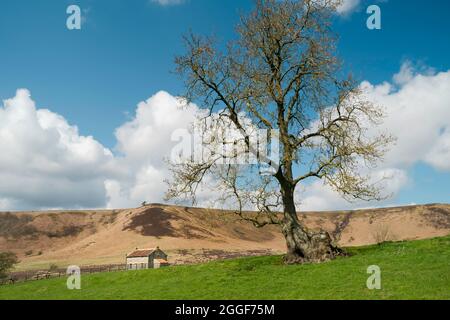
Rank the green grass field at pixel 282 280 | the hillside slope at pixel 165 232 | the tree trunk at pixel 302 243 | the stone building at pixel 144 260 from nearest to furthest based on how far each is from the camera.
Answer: the green grass field at pixel 282 280 → the tree trunk at pixel 302 243 → the stone building at pixel 144 260 → the hillside slope at pixel 165 232

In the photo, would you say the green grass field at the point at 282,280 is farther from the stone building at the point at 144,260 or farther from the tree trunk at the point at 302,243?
the stone building at the point at 144,260

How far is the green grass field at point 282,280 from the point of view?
753 inches

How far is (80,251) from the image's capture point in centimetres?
11881

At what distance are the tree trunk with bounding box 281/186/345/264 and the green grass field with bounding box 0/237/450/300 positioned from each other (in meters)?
1.25

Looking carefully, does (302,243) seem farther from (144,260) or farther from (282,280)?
(144,260)

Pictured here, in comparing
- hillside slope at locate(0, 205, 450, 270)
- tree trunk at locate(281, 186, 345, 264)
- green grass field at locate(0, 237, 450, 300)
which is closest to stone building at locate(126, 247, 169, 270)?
hillside slope at locate(0, 205, 450, 270)

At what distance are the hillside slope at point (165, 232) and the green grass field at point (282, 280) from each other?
64.1 metres

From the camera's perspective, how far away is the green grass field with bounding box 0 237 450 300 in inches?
753

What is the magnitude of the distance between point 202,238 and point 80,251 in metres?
36.2

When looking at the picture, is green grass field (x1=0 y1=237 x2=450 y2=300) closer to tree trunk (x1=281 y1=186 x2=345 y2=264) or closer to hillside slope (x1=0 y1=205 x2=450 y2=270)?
tree trunk (x1=281 y1=186 x2=345 y2=264)

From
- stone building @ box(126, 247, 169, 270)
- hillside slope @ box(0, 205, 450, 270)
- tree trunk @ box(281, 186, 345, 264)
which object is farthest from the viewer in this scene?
hillside slope @ box(0, 205, 450, 270)

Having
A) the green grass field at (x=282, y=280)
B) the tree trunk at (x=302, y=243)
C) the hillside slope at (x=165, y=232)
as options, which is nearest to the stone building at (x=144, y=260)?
the hillside slope at (x=165, y=232)
